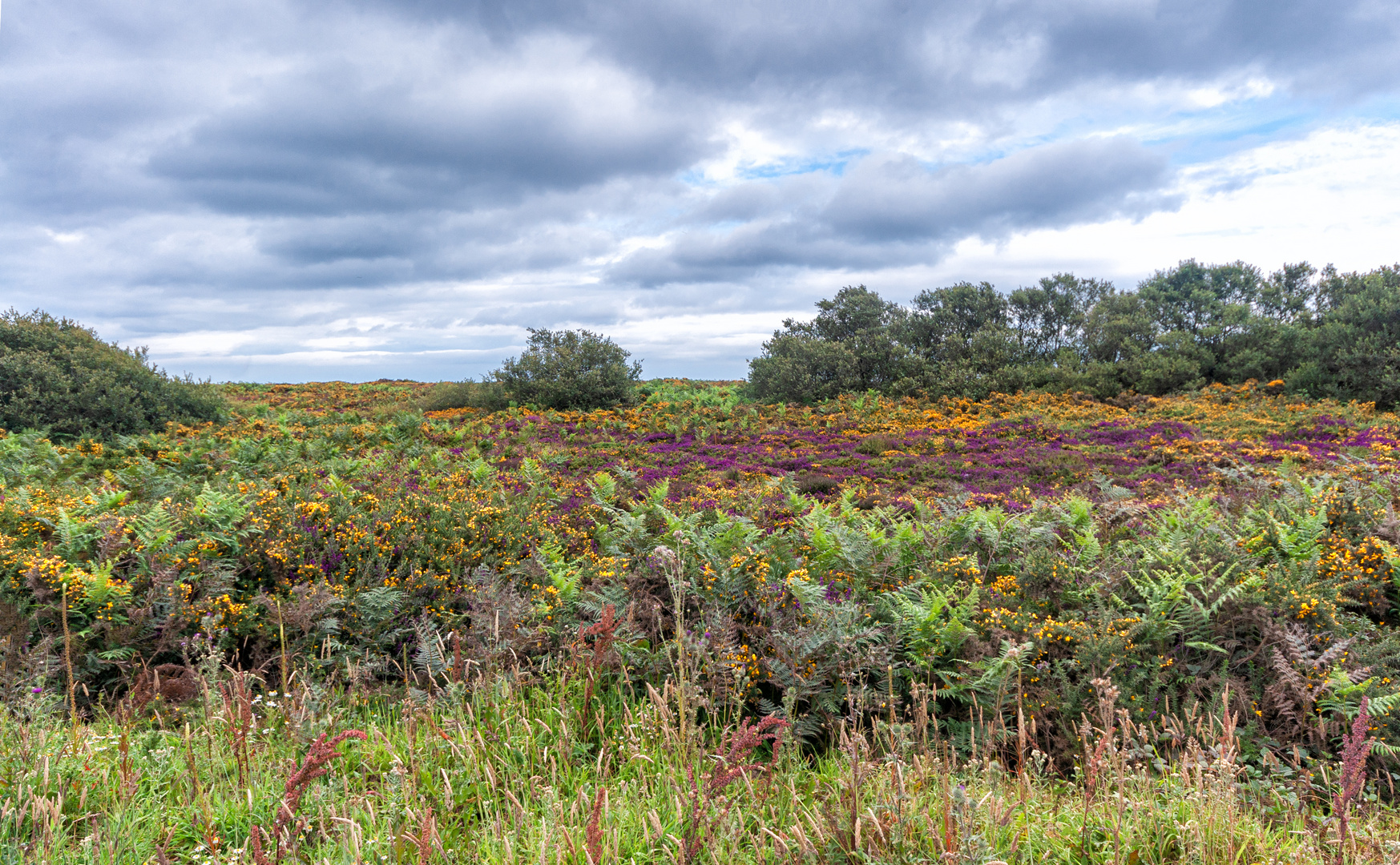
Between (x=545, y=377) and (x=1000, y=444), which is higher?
(x=545, y=377)

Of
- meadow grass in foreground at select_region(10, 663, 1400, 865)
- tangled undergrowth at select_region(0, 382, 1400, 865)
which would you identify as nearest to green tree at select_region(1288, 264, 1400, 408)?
tangled undergrowth at select_region(0, 382, 1400, 865)

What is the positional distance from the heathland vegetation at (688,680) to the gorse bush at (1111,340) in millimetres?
19768

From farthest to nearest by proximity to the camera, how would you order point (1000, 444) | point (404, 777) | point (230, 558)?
point (1000, 444) < point (230, 558) < point (404, 777)

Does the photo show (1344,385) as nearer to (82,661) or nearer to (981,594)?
(981,594)

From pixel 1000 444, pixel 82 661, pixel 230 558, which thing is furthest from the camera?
pixel 1000 444

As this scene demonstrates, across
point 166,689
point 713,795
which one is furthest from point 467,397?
point 713,795

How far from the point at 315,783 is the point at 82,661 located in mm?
2643

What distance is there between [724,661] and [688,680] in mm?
244

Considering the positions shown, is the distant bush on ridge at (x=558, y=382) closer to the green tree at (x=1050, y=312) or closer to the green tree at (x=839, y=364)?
the green tree at (x=839, y=364)

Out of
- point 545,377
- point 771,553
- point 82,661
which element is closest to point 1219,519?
point 771,553

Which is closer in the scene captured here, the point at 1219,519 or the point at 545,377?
the point at 1219,519

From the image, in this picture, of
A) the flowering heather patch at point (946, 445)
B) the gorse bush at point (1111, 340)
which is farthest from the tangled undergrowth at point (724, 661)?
the gorse bush at point (1111, 340)

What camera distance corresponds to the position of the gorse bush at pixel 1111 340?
2380 centimetres

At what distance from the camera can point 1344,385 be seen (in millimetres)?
23141
